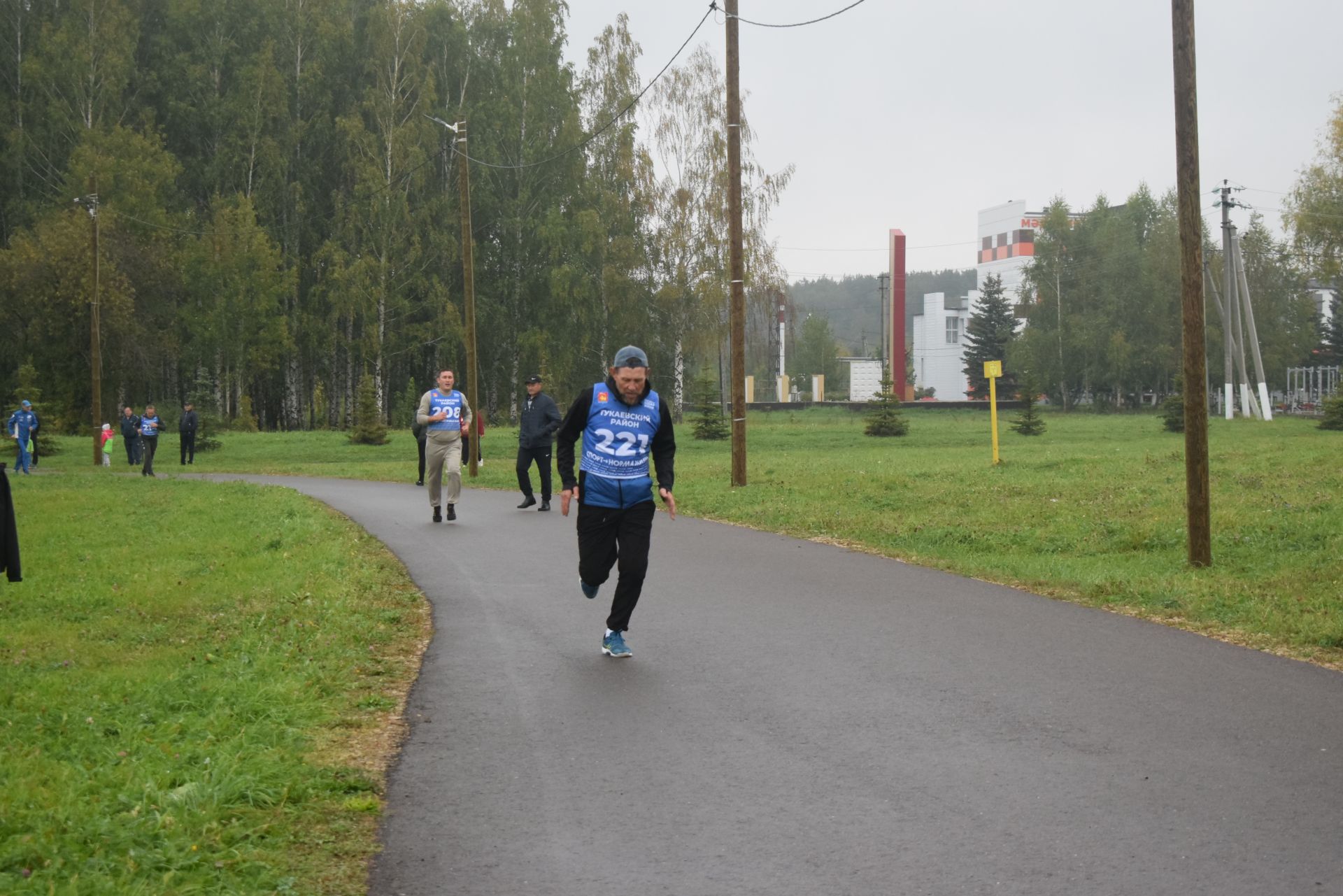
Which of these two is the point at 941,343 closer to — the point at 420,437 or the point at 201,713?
the point at 420,437

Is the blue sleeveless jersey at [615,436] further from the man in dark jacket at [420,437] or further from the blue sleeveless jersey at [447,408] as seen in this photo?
the man in dark jacket at [420,437]

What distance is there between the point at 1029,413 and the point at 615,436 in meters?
39.5

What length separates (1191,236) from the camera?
12.0 m

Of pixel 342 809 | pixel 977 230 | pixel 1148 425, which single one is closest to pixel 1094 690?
pixel 342 809

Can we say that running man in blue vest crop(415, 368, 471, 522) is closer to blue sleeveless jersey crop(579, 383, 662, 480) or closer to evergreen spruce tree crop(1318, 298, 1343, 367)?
blue sleeveless jersey crop(579, 383, 662, 480)

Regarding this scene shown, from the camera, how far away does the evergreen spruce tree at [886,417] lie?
45.2 metres

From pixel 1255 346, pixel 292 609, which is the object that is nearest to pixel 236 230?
pixel 1255 346

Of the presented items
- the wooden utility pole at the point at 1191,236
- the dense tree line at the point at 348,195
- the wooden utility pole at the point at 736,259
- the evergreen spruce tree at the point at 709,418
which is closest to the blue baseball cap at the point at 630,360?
the wooden utility pole at the point at 1191,236

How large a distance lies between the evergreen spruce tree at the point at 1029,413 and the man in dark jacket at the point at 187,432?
26.3m

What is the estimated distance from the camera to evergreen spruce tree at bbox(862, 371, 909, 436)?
45.2m

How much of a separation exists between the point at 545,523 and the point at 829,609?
7272mm

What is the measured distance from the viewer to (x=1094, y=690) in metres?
7.13

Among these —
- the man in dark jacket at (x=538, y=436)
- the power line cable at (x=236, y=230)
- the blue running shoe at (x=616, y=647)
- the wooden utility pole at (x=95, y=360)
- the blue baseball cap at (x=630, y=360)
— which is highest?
the power line cable at (x=236, y=230)

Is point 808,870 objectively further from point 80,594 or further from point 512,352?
point 512,352
